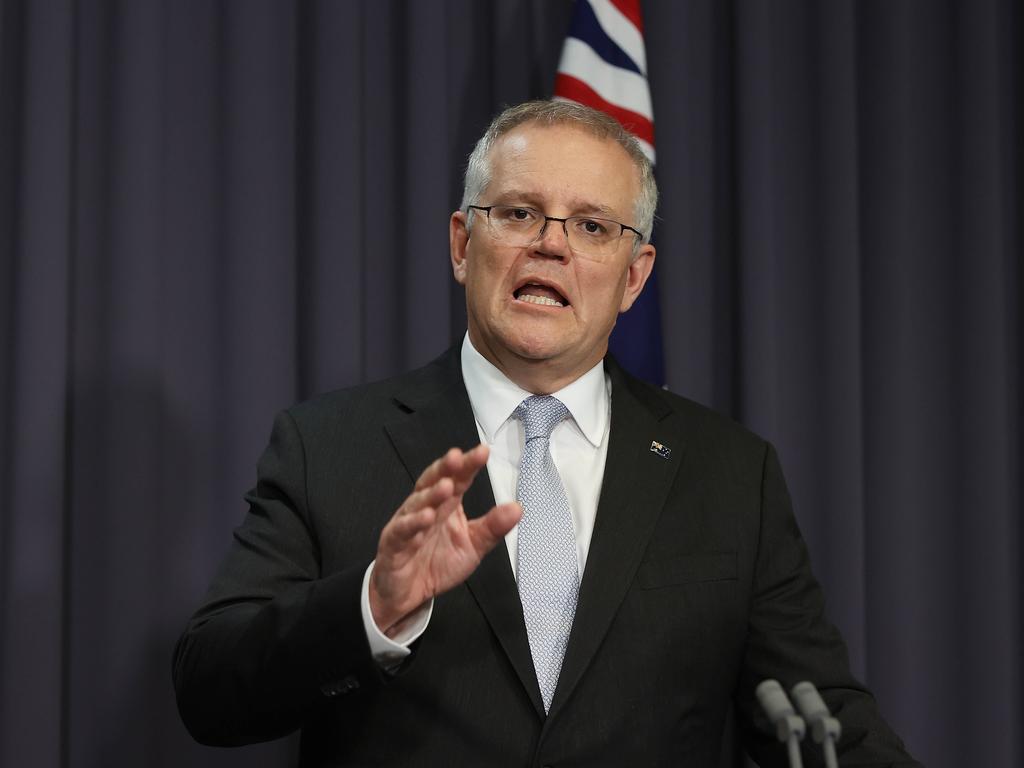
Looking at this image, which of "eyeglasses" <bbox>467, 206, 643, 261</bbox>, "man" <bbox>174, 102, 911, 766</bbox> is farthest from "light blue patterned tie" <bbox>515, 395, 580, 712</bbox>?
"eyeglasses" <bbox>467, 206, 643, 261</bbox>

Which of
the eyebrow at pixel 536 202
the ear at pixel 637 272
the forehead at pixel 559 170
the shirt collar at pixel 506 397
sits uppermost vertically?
the forehead at pixel 559 170

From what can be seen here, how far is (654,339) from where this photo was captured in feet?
9.53

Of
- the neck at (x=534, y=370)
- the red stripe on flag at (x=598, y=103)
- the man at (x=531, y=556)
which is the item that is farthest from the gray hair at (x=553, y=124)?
the red stripe on flag at (x=598, y=103)

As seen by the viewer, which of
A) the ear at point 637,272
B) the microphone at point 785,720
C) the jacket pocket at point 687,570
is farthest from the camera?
the ear at point 637,272

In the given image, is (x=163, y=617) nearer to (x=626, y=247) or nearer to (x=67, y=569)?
(x=67, y=569)

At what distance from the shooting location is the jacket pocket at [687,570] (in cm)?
200

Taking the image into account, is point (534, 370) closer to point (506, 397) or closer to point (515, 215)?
point (506, 397)

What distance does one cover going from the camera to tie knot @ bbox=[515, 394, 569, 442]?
2.11 metres

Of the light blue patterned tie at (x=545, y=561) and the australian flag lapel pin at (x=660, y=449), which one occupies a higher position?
the australian flag lapel pin at (x=660, y=449)

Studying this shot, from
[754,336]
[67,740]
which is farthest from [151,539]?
[754,336]

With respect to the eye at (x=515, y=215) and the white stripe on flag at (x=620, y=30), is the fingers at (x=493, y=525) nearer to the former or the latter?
the eye at (x=515, y=215)

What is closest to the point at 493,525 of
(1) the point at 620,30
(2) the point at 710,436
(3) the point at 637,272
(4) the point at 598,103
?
(2) the point at 710,436

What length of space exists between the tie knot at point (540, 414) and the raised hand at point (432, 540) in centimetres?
58

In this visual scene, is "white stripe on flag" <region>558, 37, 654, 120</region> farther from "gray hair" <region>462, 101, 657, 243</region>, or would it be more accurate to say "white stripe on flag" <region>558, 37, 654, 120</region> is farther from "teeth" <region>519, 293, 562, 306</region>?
"teeth" <region>519, 293, 562, 306</region>
